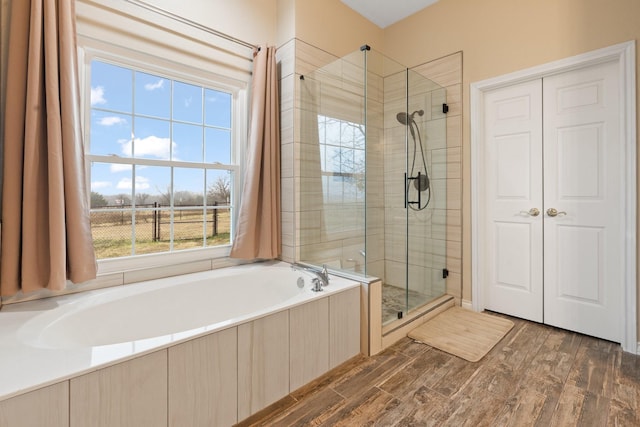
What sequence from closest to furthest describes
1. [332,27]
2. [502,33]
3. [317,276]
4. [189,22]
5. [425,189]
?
[317,276]
[189,22]
[502,33]
[425,189]
[332,27]

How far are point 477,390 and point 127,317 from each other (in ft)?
6.63

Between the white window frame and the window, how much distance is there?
2cm

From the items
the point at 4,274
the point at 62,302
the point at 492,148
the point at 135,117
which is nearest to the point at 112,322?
the point at 62,302

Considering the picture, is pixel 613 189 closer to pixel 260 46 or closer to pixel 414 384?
pixel 414 384

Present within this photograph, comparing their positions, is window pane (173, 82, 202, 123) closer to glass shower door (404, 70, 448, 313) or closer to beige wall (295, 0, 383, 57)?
beige wall (295, 0, 383, 57)

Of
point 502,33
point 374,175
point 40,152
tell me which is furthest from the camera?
point 502,33

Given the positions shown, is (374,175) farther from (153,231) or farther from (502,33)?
(153,231)

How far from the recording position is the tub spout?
1842mm

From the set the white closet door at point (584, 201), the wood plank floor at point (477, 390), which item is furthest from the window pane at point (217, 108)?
the white closet door at point (584, 201)

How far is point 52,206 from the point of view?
1558 millimetres

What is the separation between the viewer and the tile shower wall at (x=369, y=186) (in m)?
2.32

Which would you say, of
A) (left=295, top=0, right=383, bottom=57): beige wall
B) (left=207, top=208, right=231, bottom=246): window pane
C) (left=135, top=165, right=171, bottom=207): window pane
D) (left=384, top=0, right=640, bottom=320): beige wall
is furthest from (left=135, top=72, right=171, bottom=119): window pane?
(left=384, top=0, right=640, bottom=320): beige wall

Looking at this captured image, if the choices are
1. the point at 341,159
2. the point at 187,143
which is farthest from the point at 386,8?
the point at 187,143

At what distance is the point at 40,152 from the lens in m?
1.57
